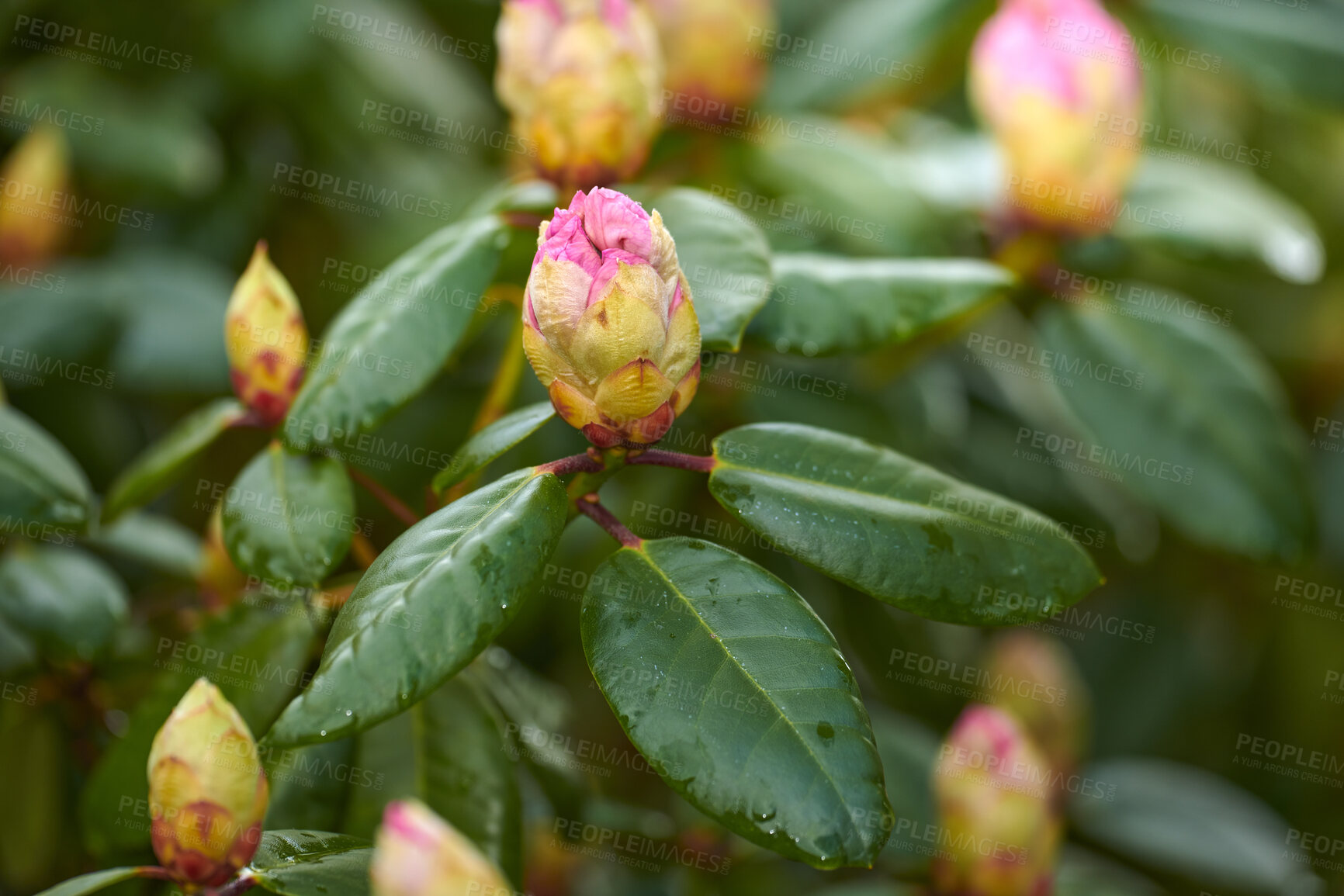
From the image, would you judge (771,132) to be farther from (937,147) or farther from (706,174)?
(937,147)

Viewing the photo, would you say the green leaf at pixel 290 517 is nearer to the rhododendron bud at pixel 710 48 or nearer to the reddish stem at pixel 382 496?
the reddish stem at pixel 382 496

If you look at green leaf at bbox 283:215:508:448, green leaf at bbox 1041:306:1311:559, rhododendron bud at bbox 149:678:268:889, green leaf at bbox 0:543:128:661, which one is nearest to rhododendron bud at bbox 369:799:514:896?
rhododendron bud at bbox 149:678:268:889

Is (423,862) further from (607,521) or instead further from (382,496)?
(382,496)

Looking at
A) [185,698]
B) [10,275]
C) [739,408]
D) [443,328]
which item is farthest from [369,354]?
[10,275]

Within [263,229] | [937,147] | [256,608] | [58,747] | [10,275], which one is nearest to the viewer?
[256,608]

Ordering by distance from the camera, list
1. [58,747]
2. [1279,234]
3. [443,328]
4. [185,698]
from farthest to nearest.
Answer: [1279,234], [58,747], [443,328], [185,698]

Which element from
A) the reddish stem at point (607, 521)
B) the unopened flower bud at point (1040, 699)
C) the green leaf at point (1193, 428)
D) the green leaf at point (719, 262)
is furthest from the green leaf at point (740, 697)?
the unopened flower bud at point (1040, 699)

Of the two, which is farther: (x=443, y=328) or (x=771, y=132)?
(x=771, y=132)
